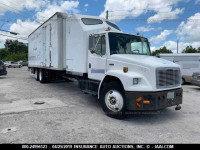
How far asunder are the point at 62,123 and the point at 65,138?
96 centimetres

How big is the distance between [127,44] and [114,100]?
6.89 ft

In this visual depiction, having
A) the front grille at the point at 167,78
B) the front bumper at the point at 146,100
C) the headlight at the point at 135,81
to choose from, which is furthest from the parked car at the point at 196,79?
the headlight at the point at 135,81

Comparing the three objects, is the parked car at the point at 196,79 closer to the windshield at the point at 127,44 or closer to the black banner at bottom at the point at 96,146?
the windshield at the point at 127,44

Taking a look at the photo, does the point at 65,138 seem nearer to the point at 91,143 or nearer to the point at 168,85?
the point at 91,143

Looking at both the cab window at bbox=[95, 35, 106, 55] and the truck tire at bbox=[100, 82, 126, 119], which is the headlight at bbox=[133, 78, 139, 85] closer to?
the truck tire at bbox=[100, 82, 126, 119]

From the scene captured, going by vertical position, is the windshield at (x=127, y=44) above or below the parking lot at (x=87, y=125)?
above

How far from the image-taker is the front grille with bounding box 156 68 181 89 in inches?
184

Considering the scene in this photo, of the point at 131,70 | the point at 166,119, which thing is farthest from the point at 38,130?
the point at 166,119

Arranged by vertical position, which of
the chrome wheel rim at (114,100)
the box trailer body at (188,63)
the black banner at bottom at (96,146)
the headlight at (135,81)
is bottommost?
the black banner at bottom at (96,146)

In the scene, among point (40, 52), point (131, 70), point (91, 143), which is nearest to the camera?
point (91, 143)

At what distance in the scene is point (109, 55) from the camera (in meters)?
5.55

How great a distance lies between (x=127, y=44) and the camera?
595cm

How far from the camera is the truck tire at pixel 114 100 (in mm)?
4914

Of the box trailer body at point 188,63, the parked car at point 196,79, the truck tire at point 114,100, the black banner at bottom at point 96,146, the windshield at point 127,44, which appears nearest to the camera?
the black banner at bottom at point 96,146
